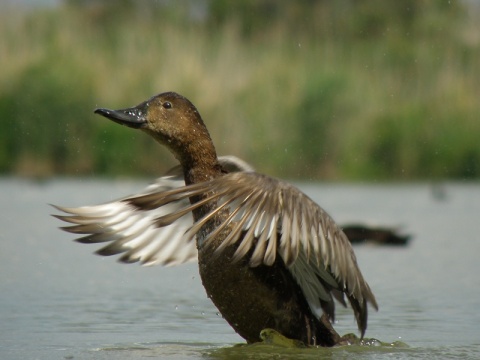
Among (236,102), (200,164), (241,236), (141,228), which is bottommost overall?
(241,236)

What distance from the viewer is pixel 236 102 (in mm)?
15133

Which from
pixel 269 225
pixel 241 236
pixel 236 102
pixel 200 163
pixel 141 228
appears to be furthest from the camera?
pixel 236 102

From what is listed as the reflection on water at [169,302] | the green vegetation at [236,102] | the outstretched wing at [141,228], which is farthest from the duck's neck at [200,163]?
the green vegetation at [236,102]

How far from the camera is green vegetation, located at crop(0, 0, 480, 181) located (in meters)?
14.7

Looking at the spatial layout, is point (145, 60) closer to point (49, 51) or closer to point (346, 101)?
point (49, 51)

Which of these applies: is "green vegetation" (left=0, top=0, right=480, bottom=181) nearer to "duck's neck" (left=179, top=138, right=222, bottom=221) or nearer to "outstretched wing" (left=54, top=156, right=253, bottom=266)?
"outstretched wing" (left=54, top=156, right=253, bottom=266)

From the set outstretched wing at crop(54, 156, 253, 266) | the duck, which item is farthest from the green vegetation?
the duck

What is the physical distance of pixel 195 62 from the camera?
52.3 feet

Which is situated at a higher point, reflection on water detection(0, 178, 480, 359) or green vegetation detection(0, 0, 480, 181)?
green vegetation detection(0, 0, 480, 181)

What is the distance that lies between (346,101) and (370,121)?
1.45 ft

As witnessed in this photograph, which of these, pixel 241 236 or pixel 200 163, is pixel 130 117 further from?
pixel 241 236

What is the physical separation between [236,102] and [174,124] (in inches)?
395

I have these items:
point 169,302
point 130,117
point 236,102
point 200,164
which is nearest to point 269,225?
point 200,164

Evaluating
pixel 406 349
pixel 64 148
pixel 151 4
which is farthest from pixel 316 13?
pixel 406 349
